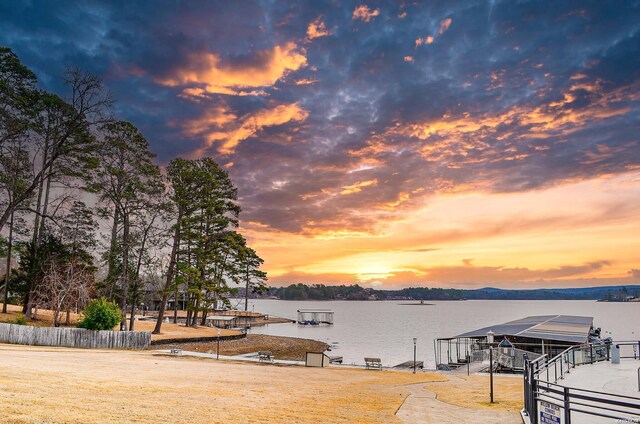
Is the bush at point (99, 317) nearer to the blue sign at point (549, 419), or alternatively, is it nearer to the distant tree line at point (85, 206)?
the distant tree line at point (85, 206)

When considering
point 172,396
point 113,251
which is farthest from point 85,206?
point 172,396

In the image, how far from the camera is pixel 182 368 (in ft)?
91.8

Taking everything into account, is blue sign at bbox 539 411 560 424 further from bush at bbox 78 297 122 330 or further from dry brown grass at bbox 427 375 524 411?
bush at bbox 78 297 122 330

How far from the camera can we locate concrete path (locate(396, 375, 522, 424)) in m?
16.6

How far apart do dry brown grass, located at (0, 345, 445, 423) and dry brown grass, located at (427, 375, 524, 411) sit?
239 cm

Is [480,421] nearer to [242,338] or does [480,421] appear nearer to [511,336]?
[511,336]

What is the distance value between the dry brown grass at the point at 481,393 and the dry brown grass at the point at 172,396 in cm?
239

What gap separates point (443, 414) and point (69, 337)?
3198 cm

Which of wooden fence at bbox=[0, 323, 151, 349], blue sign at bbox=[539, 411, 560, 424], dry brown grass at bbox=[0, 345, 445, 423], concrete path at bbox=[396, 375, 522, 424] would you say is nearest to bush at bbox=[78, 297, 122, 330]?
wooden fence at bbox=[0, 323, 151, 349]

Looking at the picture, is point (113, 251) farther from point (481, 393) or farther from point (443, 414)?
point (443, 414)

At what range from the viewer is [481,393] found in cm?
2408

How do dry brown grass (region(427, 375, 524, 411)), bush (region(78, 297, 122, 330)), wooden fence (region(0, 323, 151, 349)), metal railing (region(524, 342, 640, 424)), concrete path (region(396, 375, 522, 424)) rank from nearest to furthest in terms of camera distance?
1. metal railing (region(524, 342, 640, 424))
2. concrete path (region(396, 375, 522, 424))
3. dry brown grass (region(427, 375, 524, 411))
4. wooden fence (region(0, 323, 151, 349))
5. bush (region(78, 297, 122, 330))

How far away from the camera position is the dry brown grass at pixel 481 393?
20281mm

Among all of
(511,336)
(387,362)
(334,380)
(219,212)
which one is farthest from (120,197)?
(511,336)
